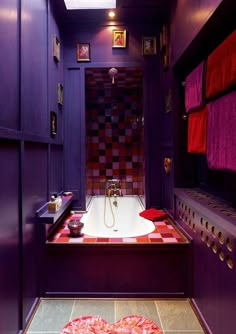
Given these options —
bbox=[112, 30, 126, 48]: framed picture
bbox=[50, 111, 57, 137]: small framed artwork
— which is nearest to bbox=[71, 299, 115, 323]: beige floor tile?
bbox=[50, 111, 57, 137]: small framed artwork

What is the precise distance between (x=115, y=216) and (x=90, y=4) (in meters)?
2.45

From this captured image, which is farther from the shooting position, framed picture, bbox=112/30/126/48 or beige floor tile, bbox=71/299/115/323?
framed picture, bbox=112/30/126/48

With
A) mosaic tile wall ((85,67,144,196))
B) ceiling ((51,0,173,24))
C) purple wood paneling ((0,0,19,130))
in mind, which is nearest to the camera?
purple wood paneling ((0,0,19,130))

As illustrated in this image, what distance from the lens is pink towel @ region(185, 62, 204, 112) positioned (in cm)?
206

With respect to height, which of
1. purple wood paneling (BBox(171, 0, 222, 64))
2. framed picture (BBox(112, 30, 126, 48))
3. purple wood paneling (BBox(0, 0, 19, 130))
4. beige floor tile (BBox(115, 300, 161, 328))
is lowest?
beige floor tile (BBox(115, 300, 161, 328))

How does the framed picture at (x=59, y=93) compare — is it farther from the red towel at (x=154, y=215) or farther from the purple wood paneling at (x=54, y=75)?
the red towel at (x=154, y=215)

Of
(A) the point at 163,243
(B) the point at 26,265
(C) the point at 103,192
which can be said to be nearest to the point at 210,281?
(A) the point at 163,243

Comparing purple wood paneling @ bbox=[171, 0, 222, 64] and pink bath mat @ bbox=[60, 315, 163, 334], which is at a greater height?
purple wood paneling @ bbox=[171, 0, 222, 64]

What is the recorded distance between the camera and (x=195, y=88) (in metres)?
2.17

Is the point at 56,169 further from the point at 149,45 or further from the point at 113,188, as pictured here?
the point at 149,45

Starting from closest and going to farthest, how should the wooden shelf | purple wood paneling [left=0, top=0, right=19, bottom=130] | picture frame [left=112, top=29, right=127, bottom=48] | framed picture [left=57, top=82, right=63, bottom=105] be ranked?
1. purple wood paneling [left=0, top=0, right=19, bottom=130]
2. the wooden shelf
3. framed picture [left=57, top=82, right=63, bottom=105]
4. picture frame [left=112, top=29, right=127, bottom=48]

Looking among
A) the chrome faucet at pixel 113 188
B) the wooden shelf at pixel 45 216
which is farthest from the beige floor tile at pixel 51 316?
the chrome faucet at pixel 113 188

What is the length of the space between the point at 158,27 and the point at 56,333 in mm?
3144

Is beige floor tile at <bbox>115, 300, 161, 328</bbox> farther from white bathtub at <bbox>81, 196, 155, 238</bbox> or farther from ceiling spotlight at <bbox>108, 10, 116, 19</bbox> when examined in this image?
ceiling spotlight at <bbox>108, 10, 116, 19</bbox>
